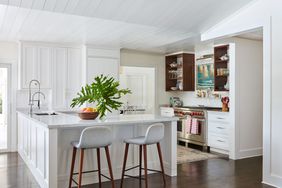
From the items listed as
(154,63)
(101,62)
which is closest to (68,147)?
(101,62)

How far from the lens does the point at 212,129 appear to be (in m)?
6.02

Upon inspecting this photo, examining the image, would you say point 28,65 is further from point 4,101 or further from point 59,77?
point 4,101

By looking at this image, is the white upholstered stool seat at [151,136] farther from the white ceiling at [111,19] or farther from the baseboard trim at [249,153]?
the baseboard trim at [249,153]

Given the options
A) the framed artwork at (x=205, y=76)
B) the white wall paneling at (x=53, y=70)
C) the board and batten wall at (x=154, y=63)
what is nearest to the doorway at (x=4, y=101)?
the white wall paneling at (x=53, y=70)

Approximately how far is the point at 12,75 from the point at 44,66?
719 mm

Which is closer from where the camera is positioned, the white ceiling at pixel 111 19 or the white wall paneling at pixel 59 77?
the white ceiling at pixel 111 19

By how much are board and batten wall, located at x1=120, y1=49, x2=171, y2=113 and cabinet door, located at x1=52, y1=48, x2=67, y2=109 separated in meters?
1.57

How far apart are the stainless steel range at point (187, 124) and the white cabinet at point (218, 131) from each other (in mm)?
155

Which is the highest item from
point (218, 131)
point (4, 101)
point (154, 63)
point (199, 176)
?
point (154, 63)

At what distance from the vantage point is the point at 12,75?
6.09 metres

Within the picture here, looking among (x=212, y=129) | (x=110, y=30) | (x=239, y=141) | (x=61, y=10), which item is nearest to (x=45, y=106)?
(x=110, y=30)

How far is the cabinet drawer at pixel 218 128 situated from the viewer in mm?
5697

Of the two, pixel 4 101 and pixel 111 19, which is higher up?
pixel 111 19

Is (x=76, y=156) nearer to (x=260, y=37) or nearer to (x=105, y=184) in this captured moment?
(x=105, y=184)
